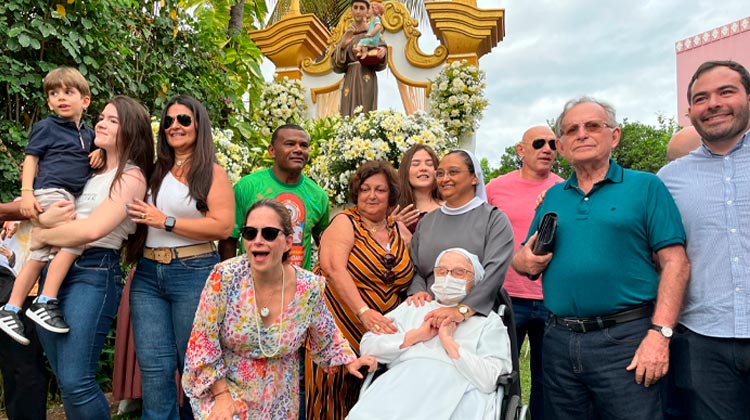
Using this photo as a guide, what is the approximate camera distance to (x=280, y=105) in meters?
8.98

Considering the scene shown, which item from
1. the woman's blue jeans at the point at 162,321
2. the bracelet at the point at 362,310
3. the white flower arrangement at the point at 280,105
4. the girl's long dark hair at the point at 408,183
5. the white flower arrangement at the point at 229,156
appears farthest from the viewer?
the white flower arrangement at the point at 280,105

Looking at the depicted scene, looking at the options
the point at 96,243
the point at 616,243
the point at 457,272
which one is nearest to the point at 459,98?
the point at 457,272

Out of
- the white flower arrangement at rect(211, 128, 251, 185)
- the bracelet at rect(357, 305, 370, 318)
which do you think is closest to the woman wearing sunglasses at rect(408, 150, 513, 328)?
the bracelet at rect(357, 305, 370, 318)

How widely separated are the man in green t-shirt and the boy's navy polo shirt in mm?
1110

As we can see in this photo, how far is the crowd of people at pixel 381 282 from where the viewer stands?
2.66 m

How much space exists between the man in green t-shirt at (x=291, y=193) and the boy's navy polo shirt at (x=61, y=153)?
43.7 inches

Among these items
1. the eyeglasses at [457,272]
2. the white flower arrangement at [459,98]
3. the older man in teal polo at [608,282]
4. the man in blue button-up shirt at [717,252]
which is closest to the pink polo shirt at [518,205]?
the eyeglasses at [457,272]

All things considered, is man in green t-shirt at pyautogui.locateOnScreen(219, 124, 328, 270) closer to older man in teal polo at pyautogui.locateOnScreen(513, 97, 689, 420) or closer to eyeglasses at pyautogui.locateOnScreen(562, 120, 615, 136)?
older man in teal polo at pyautogui.locateOnScreen(513, 97, 689, 420)

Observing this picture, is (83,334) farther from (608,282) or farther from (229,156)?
(229,156)

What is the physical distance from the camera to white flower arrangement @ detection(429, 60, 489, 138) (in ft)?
26.8

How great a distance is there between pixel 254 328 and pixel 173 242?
732 mm

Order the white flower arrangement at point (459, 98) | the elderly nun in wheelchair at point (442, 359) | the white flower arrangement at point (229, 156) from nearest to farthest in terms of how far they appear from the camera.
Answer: the elderly nun in wheelchair at point (442, 359)
the white flower arrangement at point (229, 156)
the white flower arrangement at point (459, 98)

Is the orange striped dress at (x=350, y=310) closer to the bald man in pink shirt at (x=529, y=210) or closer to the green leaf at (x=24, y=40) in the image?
the bald man in pink shirt at (x=529, y=210)

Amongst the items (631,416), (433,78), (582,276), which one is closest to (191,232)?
(582,276)
